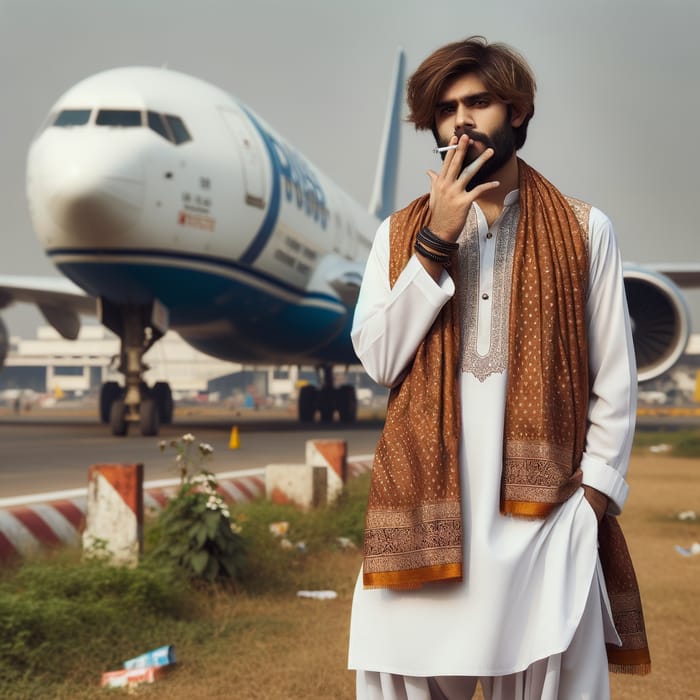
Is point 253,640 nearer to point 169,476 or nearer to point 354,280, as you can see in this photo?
point 169,476

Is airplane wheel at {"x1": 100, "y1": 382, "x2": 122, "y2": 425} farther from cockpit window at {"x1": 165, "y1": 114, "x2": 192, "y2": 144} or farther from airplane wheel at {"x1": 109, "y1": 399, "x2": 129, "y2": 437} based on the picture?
cockpit window at {"x1": 165, "y1": 114, "x2": 192, "y2": 144}

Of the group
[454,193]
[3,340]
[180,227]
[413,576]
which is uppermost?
[180,227]

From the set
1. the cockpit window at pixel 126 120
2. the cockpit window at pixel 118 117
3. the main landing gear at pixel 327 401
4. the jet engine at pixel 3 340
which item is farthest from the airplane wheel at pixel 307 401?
the cockpit window at pixel 118 117

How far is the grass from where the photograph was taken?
3432 millimetres

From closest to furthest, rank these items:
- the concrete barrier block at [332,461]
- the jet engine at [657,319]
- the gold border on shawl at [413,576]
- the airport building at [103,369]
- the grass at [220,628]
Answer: the gold border on shawl at [413,576] → the grass at [220,628] → the concrete barrier block at [332,461] → the jet engine at [657,319] → the airport building at [103,369]

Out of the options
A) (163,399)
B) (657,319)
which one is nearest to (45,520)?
(657,319)

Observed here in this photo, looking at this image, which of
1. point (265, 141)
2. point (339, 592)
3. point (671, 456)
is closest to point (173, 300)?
point (265, 141)

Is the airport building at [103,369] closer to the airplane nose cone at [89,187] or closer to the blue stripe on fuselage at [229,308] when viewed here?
the blue stripe on fuselage at [229,308]

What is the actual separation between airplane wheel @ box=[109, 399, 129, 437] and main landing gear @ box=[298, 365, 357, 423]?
8.17 meters

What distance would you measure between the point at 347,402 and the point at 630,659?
20.6m

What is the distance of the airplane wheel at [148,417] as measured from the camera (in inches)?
545

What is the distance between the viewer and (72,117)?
43.1 feet

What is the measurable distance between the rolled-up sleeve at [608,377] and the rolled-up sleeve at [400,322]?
27 centimetres

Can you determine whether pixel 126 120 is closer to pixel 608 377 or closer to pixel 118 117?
pixel 118 117
